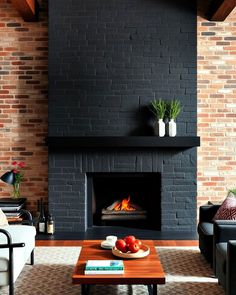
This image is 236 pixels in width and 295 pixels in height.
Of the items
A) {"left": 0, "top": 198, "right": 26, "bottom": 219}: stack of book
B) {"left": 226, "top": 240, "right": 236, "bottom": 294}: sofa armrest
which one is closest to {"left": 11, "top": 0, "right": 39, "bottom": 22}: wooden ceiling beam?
{"left": 0, "top": 198, "right": 26, "bottom": 219}: stack of book

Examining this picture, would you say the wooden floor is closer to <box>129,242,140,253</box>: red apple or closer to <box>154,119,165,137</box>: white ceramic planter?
<box>154,119,165,137</box>: white ceramic planter

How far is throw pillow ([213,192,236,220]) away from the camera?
16.1 ft

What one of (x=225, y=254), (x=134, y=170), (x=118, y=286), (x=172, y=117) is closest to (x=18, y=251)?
(x=118, y=286)

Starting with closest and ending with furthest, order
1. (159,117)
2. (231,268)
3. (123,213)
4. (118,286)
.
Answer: (231,268)
(118,286)
(159,117)
(123,213)

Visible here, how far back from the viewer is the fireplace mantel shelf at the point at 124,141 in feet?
21.1

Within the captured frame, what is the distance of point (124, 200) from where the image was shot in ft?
22.9

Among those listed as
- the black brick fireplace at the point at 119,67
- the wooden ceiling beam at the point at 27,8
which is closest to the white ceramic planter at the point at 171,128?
the black brick fireplace at the point at 119,67

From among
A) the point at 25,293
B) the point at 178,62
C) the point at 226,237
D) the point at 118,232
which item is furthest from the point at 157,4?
the point at 25,293

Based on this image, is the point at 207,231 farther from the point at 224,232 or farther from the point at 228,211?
the point at 224,232

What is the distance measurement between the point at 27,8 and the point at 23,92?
1.22 metres

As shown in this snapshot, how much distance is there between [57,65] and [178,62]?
164cm

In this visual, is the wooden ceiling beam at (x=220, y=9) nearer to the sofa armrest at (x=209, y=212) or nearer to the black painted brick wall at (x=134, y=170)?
the black painted brick wall at (x=134, y=170)

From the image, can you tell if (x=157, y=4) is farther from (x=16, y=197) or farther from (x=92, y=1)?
(x=16, y=197)

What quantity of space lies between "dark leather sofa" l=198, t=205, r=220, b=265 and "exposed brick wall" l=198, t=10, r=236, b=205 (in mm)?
1644
